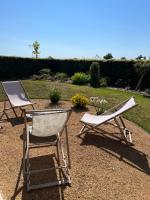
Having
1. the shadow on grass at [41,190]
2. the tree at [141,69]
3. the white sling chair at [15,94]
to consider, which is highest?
the tree at [141,69]

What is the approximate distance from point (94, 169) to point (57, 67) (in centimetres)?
1546

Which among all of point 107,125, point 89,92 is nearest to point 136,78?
point 89,92

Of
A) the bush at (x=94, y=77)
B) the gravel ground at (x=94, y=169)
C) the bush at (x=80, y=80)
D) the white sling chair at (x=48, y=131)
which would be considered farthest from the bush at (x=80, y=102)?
the bush at (x=80, y=80)

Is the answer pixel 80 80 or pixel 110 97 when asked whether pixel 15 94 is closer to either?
pixel 110 97

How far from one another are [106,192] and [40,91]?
8311 millimetres

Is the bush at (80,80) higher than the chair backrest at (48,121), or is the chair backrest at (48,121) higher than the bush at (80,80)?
the chair backrest at (48,121)

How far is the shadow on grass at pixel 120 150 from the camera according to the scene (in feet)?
17.8

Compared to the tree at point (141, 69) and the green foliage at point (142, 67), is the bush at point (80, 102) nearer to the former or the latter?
the tree at point (141, 69)

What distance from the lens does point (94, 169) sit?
16.6 feet

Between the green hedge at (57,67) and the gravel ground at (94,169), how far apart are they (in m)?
10.4

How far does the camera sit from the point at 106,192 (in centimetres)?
433

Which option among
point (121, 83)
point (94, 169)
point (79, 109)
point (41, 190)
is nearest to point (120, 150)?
point (94, 169)

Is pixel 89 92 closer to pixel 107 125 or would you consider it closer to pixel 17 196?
pixel 107 125

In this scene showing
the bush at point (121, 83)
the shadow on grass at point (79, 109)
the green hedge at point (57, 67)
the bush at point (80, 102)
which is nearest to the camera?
the shadow on grass at point (79, 109)
